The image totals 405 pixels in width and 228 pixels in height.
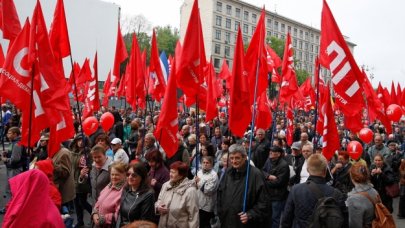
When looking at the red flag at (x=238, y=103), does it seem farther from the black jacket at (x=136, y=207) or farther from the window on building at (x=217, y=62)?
the window on building at (x=217, y=62)

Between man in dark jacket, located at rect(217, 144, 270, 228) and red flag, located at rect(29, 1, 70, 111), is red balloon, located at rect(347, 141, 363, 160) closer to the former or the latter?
man in dark jacket, located at rect(217, 144, 270, 228)

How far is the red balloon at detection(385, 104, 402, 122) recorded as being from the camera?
12.9 metres

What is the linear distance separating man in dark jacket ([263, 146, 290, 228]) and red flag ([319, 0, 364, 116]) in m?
1.20

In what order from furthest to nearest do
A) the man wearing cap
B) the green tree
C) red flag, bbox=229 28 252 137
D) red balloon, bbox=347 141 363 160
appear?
the green tree, red balloon, bbox=347 141 363 160, the man wearing cap, red flag, bbox=229 28 252 137

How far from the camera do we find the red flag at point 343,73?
5.68 metres

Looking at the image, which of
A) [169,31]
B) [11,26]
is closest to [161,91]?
[11,26]

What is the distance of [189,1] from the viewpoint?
75625 mm

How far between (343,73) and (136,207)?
3.52 metres

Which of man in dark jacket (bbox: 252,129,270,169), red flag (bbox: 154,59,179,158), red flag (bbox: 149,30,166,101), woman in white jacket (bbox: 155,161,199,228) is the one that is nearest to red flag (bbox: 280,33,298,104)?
man in dark jacket (bbox: 252,129,270,169)

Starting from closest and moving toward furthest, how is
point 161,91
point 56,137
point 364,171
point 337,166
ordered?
1. point 364,171
2. point 56,137
3. point 337,166
4. point 161,91

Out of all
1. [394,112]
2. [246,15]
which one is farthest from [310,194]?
[246,15]

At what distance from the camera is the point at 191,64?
6246 mm

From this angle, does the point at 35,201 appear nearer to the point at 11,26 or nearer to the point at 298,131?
the point at 11,26

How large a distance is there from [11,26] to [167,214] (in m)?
4.43
